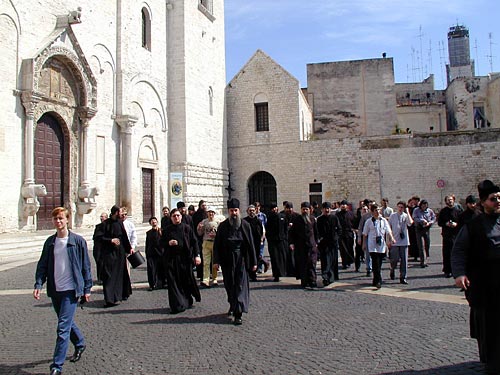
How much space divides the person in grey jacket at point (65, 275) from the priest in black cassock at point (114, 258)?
2.91 m

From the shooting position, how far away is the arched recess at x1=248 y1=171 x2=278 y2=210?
29.1 metres

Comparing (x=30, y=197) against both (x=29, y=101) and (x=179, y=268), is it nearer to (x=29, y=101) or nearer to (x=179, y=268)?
(x=29, y=101)

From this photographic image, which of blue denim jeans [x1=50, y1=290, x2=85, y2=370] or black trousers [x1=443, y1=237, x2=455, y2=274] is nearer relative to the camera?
blue denim jeans [x1=50, y1=290, x2=85, y2=370]

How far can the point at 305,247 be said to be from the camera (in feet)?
31.3

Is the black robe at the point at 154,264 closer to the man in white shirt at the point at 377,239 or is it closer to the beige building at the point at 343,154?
the man in white shirt at the point at 377,239

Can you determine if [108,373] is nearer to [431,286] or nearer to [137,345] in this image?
[137,345]

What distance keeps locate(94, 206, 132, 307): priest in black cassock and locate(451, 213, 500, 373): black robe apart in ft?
18.8

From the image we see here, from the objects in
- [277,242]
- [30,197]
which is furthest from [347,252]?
[30,197]

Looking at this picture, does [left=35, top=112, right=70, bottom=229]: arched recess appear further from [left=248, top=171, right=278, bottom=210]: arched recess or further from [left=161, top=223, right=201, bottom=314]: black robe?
[left=248, top=171, right=278, bottom=210]: arched recess

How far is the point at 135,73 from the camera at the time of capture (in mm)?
20672

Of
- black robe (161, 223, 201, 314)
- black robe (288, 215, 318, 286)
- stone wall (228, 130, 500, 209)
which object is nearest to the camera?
black robe (161, 223, 201, 314)

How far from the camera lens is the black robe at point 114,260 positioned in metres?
8.08

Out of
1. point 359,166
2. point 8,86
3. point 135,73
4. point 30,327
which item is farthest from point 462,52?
point 30,327

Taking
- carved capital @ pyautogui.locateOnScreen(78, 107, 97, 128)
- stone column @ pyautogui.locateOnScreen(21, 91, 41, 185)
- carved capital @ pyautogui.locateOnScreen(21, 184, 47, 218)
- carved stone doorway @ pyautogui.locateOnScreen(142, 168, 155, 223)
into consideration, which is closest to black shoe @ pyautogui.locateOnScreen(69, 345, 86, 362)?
carved capital @ pyautogui.locateOnScreen(21, 184, 47, 218)
